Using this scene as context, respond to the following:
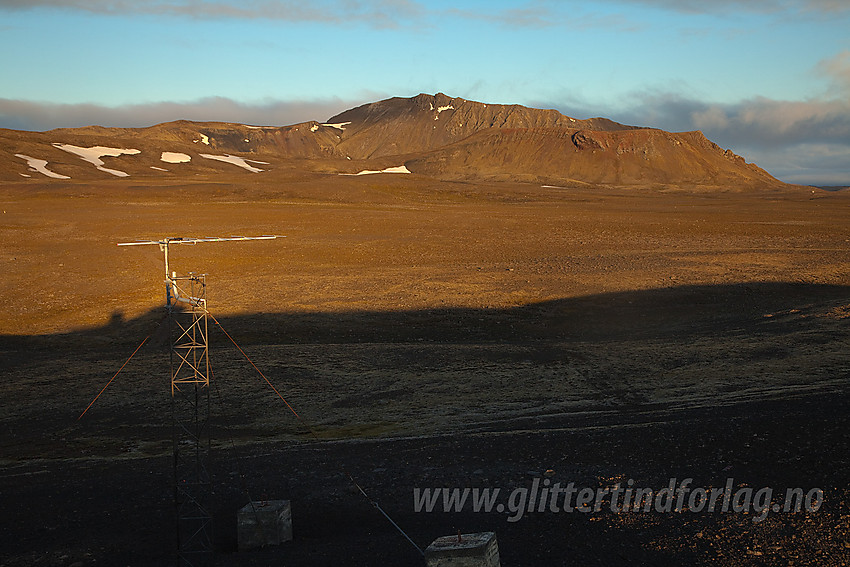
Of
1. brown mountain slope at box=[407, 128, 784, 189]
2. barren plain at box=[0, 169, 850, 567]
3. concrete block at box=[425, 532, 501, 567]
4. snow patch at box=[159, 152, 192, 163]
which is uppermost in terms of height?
brown mountain slope at box=[407, 128, 784, 189]

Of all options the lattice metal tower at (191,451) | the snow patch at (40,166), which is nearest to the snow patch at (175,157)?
the snow patch at (40,166)

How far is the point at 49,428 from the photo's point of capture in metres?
14.0

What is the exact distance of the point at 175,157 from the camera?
412 ft

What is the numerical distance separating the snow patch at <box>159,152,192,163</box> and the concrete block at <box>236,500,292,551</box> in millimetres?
122215

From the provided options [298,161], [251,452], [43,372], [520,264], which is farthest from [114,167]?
[251,452]

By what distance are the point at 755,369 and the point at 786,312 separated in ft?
23.9

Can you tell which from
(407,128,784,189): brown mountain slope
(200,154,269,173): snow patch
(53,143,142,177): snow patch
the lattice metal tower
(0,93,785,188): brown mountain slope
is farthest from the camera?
(407,128,784,189): brown mountain slope

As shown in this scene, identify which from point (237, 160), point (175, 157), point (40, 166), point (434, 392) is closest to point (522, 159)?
point (237, 160)

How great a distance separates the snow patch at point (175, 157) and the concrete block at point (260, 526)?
401 feet

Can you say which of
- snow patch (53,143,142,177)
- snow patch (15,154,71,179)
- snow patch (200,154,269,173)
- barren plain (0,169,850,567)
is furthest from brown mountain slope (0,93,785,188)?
barren plain (0,169,850,567)

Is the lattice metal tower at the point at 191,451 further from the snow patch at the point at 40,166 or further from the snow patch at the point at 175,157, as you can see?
the snow patch at the point at 175,157

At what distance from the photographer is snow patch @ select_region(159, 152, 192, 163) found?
123m

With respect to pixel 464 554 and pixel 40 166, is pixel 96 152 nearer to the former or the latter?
pixel 40 166

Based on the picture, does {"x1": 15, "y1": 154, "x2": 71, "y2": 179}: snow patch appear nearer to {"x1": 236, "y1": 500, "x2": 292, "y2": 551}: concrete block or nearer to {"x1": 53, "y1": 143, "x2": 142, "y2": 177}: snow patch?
{"x1": 53, "y1": 143, "x2": 142, "y2": 177}: snow patch
